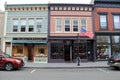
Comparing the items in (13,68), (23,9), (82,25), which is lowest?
(13,68)

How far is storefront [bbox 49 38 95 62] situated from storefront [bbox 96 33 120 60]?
38.8 inches

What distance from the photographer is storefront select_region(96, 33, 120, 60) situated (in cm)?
2841

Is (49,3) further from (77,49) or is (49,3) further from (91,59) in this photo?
(91,59)

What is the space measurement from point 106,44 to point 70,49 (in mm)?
4885

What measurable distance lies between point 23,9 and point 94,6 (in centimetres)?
962

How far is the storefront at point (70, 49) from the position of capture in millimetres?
→ 27797

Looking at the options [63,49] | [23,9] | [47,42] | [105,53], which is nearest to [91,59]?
[105,53]

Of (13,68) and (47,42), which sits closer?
(13,68)

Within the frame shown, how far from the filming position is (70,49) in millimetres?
28297

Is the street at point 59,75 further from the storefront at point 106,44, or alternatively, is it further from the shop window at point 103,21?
the shop window at point 103,21

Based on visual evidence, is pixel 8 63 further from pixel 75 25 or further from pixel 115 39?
pixel 115 39

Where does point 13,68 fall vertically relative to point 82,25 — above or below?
below

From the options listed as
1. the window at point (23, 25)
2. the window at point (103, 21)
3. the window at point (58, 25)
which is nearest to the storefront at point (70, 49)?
the window at point (58, 25)

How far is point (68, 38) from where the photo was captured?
27594 mm
